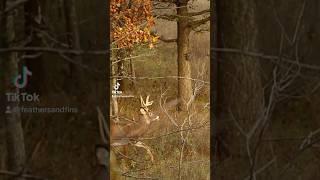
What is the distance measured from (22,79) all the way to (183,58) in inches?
171

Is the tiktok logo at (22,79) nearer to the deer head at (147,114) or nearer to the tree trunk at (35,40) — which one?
the tree trunk at (35,40)

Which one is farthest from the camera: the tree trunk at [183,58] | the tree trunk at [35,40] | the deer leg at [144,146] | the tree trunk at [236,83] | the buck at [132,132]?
the tree trunk at [183,58]

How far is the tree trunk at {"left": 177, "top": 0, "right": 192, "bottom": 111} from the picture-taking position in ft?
18.7

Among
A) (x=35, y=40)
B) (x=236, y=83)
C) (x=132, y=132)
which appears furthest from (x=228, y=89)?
(x=132, y=132)

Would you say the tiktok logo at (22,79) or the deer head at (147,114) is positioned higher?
the tiktok logo at (22,79)

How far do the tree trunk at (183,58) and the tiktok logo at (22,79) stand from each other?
10.9 ft

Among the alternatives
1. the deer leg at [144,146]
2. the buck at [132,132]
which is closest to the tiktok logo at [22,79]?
the buck at [132,132]

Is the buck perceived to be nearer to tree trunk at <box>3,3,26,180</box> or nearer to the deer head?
the deer head

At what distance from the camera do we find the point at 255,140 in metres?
2.42

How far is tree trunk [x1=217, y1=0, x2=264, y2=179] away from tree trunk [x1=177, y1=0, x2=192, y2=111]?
3.10 meters

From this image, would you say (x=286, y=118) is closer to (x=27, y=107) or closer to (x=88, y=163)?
(x=88, y=163)

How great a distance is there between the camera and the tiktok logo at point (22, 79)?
7.47ft

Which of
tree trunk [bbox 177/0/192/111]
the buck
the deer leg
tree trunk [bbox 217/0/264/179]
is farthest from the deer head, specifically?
tree trunk [bbox 217/0/264/179]

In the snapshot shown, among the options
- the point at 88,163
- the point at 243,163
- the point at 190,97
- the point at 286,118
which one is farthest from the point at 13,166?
the point at 190,97
